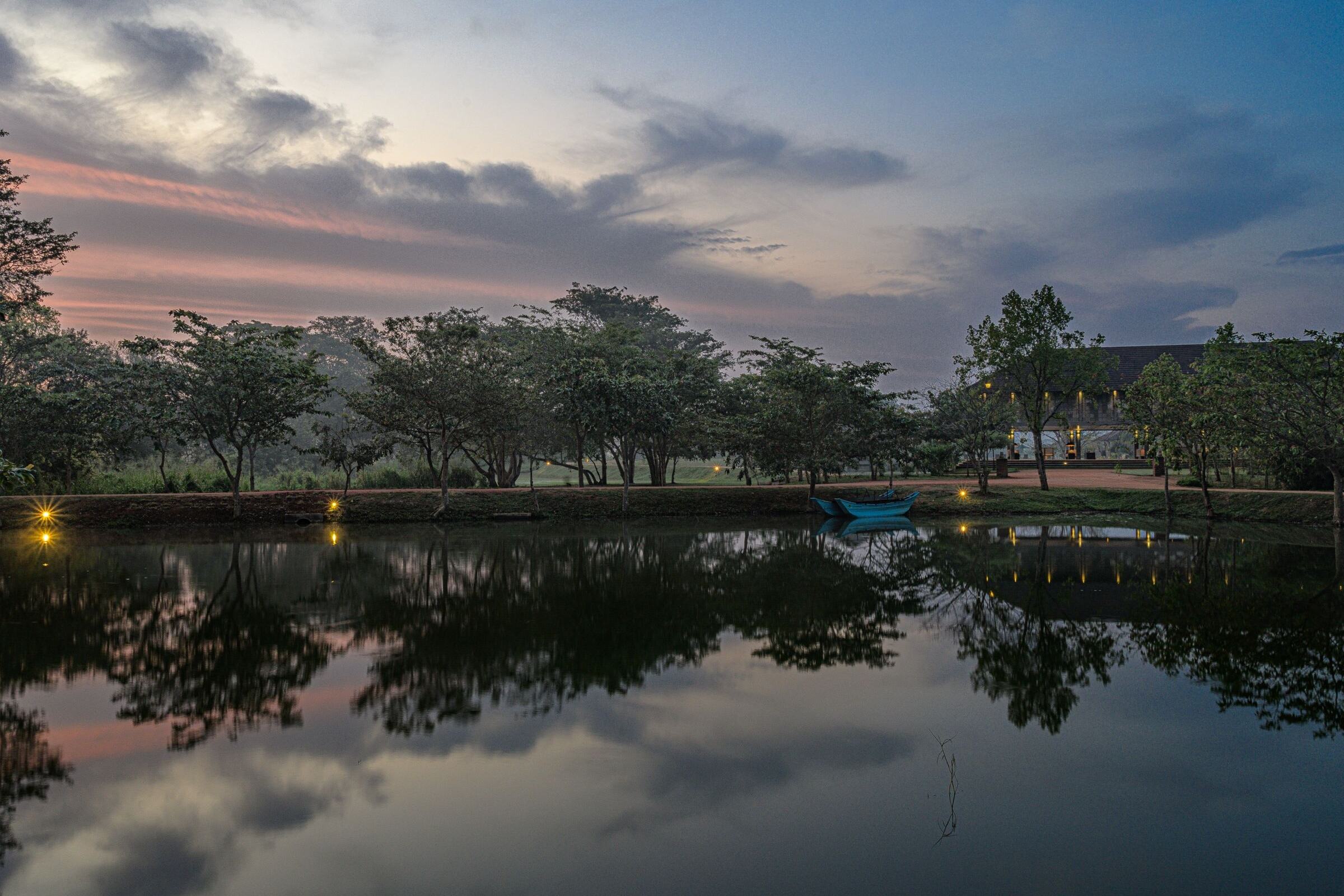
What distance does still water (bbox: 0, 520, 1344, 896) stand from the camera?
650 cm

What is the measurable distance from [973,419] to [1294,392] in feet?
71.4

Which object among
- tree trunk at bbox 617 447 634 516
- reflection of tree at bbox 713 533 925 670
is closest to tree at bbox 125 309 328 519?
tree trunk at bbox 617 447 634 516

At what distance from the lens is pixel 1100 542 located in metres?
27.3

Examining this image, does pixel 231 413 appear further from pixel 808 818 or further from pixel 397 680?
pixel 808 818

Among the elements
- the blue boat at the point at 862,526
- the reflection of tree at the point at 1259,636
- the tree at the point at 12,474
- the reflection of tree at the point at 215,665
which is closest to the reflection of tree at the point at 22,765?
the reflection of tree at the point at 215,665

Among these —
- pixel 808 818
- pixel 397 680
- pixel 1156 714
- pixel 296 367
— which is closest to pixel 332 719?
pixel 397 680

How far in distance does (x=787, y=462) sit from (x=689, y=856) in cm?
3488

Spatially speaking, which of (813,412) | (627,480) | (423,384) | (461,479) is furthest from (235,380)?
(813,412)

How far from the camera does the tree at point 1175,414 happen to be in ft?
106

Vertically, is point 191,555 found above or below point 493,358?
below

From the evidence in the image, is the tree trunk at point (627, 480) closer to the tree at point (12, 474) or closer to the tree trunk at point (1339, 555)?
the tree trunk at point (1339, 555)

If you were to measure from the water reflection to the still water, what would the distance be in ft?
0.32

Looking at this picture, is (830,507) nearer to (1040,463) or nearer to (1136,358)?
(1040,463)

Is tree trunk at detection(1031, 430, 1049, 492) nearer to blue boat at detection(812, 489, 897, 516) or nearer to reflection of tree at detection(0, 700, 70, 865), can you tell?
blue boat at detection(812, 489, 897, 516)
